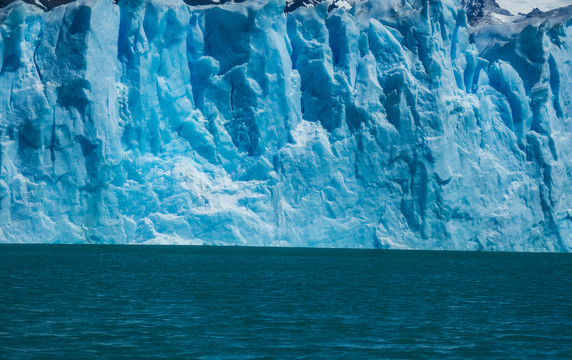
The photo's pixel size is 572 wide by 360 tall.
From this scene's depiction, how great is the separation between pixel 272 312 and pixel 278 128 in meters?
19.0

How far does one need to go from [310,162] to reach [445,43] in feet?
28.9

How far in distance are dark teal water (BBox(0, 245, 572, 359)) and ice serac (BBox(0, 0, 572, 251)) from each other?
5013mm

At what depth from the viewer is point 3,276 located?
19.9 metres

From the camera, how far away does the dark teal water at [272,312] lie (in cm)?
1162

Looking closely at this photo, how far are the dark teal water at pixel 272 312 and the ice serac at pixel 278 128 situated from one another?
5.01 m

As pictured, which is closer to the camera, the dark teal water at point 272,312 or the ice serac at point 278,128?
the dark teal water at point 272,312

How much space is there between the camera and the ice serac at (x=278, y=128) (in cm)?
3109

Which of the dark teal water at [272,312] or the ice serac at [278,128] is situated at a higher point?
the ice serac at [278,128]

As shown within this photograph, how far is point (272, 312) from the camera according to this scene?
50.7 feet

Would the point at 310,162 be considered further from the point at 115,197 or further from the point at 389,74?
the point at 115,197

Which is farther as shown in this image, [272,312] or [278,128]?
[278,128]

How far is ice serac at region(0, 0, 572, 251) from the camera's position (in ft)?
102

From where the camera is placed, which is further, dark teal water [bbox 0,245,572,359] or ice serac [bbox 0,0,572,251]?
ice serac [bbox 0,0,572,251]

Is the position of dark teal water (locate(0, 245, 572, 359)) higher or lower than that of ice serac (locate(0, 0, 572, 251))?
lower
